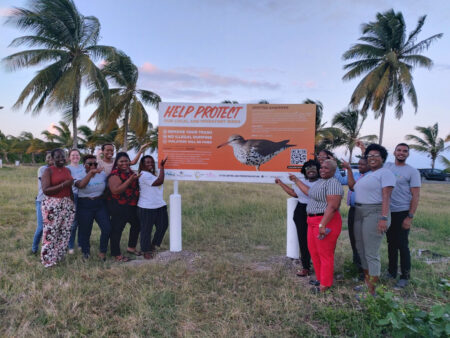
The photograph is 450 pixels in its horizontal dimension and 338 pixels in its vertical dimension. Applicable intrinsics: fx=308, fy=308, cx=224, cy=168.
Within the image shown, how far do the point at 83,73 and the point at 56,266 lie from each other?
38.2 feet

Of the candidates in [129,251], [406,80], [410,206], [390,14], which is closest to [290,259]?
[410,206]

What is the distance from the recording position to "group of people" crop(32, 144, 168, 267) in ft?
14.6

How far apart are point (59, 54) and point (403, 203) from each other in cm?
1541

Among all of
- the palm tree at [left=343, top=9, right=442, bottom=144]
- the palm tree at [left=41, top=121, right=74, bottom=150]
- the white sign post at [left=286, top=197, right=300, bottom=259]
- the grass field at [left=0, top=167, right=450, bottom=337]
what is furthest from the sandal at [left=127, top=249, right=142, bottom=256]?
the palm tree at [left=41, top=121, right=74, bottom=150]

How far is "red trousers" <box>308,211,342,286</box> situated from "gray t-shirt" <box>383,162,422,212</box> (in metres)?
0.92

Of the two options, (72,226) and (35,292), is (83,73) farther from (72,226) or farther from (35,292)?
(35,292)

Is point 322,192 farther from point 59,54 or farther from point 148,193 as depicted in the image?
point 59,54

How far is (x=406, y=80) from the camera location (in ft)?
62.7

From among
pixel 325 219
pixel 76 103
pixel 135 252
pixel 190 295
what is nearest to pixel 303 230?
pixel 325 219

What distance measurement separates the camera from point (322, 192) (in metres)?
3.72

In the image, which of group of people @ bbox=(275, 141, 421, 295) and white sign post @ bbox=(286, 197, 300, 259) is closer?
group of people @ bbox=(275, 141, 421, 295)

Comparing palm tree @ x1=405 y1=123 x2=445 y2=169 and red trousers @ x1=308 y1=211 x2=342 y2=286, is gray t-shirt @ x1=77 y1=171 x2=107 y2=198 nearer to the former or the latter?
red trousers @ x1=308 y1=211 x2=342 y2=286

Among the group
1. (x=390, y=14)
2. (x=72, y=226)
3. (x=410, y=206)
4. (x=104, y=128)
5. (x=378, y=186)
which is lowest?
(x=72, y=226)

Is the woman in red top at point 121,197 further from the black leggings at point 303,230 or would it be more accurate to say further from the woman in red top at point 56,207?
the black leggings at point 303,230
